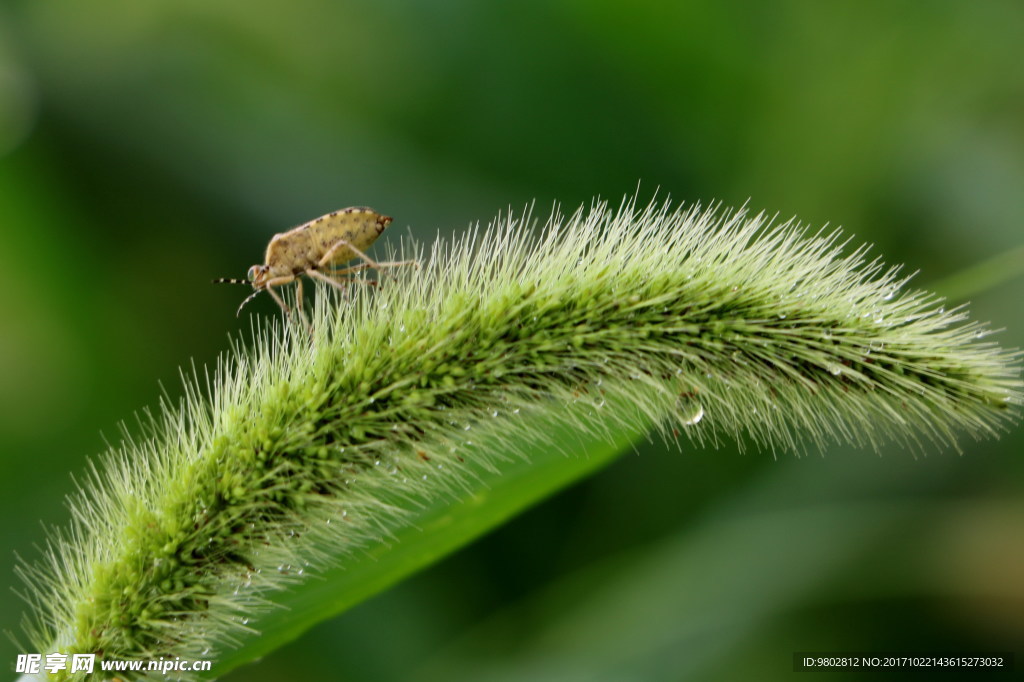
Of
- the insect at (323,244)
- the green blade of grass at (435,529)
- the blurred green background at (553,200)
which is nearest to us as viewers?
the green blade of grass at (435,529)

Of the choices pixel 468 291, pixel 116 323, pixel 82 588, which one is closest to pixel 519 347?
pixel 468 291

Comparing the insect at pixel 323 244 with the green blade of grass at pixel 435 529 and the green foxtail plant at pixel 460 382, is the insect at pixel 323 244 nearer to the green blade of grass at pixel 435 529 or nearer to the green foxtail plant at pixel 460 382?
the green foxtail plant at pixel 460 382

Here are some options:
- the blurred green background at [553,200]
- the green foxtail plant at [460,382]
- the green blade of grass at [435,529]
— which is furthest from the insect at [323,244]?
the blurred green background at [553,200]

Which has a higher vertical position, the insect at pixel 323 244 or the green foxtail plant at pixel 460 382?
the insect at pixel 323 244

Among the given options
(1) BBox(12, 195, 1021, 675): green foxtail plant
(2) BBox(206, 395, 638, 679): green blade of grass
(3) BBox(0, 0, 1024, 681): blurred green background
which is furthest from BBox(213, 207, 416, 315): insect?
(3) BBox(0, 0, 1024, 681): blurred green background

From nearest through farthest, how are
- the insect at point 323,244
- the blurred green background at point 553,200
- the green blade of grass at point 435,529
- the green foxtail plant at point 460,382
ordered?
the green foxtail plant at point 460,382 → the green blade of grass at point 435,529 → the insect at point 323,244 → the blurred green background at point 553,200

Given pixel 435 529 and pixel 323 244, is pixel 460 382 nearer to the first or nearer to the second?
pixel 435 529

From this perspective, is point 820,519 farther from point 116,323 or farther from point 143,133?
point 143,133
